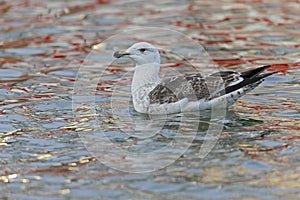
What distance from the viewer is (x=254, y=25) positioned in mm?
17531

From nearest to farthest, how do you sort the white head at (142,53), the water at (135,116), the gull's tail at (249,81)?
the water at (135,116)
the gull's tail at (249,81)
the white head at (142,53)

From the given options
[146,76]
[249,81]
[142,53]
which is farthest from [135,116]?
[249,81]

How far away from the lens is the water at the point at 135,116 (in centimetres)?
780

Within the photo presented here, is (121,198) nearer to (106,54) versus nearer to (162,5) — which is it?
(106,54)

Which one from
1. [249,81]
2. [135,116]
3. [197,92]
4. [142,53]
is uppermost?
[142,53]

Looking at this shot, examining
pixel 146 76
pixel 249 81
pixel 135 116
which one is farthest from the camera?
pixel 146 76

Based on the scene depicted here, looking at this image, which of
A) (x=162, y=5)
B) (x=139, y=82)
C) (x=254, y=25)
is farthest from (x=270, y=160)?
(x=162, y=5)

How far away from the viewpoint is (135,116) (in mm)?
10648

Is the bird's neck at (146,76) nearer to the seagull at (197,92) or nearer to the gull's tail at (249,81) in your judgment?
the seagull at (197,92)

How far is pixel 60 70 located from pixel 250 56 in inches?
158

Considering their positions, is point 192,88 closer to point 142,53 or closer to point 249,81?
point 249,81

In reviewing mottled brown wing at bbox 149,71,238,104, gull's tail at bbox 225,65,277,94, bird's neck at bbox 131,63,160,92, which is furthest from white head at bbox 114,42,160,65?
gull's tail at bbox 225,65,277,94

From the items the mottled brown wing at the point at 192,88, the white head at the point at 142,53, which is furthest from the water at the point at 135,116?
the white head at the point at 142,53

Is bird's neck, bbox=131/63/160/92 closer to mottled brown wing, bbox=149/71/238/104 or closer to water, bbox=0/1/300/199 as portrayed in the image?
mottled brown wing, bbox=149/71/238/104
